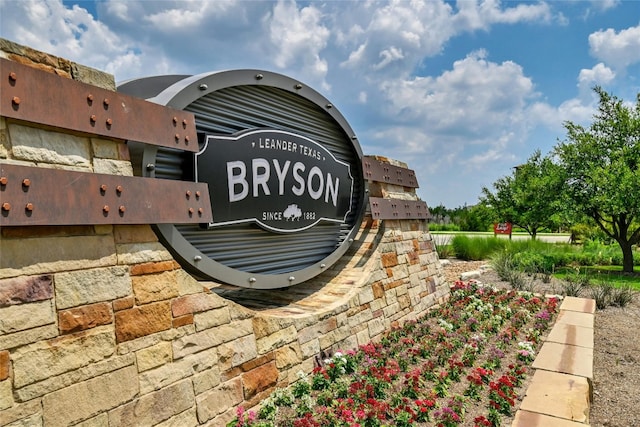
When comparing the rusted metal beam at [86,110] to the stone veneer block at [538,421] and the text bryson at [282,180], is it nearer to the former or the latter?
the text bryson at [282,180]

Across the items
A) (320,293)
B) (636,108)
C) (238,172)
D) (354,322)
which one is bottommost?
(354,322)

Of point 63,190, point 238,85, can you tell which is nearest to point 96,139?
point 63,190

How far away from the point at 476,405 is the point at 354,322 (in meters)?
1.37

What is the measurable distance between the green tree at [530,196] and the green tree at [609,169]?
49cm

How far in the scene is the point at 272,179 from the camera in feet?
12.3

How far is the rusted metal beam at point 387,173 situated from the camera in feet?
17.1

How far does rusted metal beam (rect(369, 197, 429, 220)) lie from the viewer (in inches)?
203

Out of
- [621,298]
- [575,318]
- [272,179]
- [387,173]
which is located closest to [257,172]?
[272,179]

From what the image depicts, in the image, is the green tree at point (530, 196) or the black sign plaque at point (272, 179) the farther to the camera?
the green tree at point (530, 196)

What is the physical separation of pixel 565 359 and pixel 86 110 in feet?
15.5

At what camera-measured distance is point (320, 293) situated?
4.41 m

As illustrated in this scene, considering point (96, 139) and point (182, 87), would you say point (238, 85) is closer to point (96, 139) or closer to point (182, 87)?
point (182, 87)

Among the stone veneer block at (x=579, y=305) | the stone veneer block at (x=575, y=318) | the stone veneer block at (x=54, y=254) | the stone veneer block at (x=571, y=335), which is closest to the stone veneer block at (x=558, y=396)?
the stone veneer block at (x=571, y=335)

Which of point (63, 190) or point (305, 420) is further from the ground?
point (63, 190)
